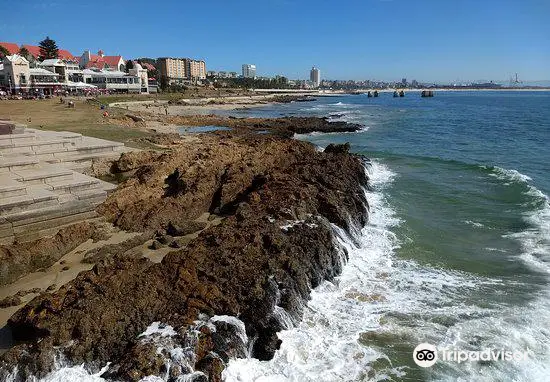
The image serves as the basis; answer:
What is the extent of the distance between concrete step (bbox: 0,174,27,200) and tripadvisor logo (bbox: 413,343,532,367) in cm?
1014

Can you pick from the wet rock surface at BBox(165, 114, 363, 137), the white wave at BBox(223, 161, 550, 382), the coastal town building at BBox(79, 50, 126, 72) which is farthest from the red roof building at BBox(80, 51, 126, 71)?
the white wave at BBox(223, 161, 550, 382)

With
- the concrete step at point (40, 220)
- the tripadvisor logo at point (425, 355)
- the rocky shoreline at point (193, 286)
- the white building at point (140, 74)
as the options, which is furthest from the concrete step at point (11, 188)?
the white building at point (140, 74)

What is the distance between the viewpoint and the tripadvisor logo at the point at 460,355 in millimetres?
7387

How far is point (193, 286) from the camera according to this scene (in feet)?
25.1

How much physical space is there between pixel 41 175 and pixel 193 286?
7.03 m

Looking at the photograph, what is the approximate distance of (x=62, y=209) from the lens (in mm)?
10562

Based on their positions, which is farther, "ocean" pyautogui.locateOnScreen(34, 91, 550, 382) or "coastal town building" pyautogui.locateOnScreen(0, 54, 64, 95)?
"coastal town building" pyautogui.locateOnScreen(0, 54, 64, 95)

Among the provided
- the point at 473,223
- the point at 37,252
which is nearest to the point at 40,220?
the point at 37,252

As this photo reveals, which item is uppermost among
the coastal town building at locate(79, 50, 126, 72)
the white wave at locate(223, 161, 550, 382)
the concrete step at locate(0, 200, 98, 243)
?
the coastal town building at locate(79, 50, 126, 72)

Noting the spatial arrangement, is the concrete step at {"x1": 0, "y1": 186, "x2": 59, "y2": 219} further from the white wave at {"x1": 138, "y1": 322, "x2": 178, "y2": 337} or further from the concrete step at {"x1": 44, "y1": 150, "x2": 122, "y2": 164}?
the white wave at {"x1": 138, "y1": 322, "x2": 178, "y2": 337}

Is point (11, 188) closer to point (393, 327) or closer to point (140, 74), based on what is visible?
point (393, 327)

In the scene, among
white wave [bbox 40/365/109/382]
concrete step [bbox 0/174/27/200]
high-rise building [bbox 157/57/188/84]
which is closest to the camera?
white wave [bbox 40/365/109/382]

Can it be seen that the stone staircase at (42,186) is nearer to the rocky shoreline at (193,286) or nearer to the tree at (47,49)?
the rocky shoreline at (193,286)

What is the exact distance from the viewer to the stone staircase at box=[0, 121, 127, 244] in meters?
9.72
